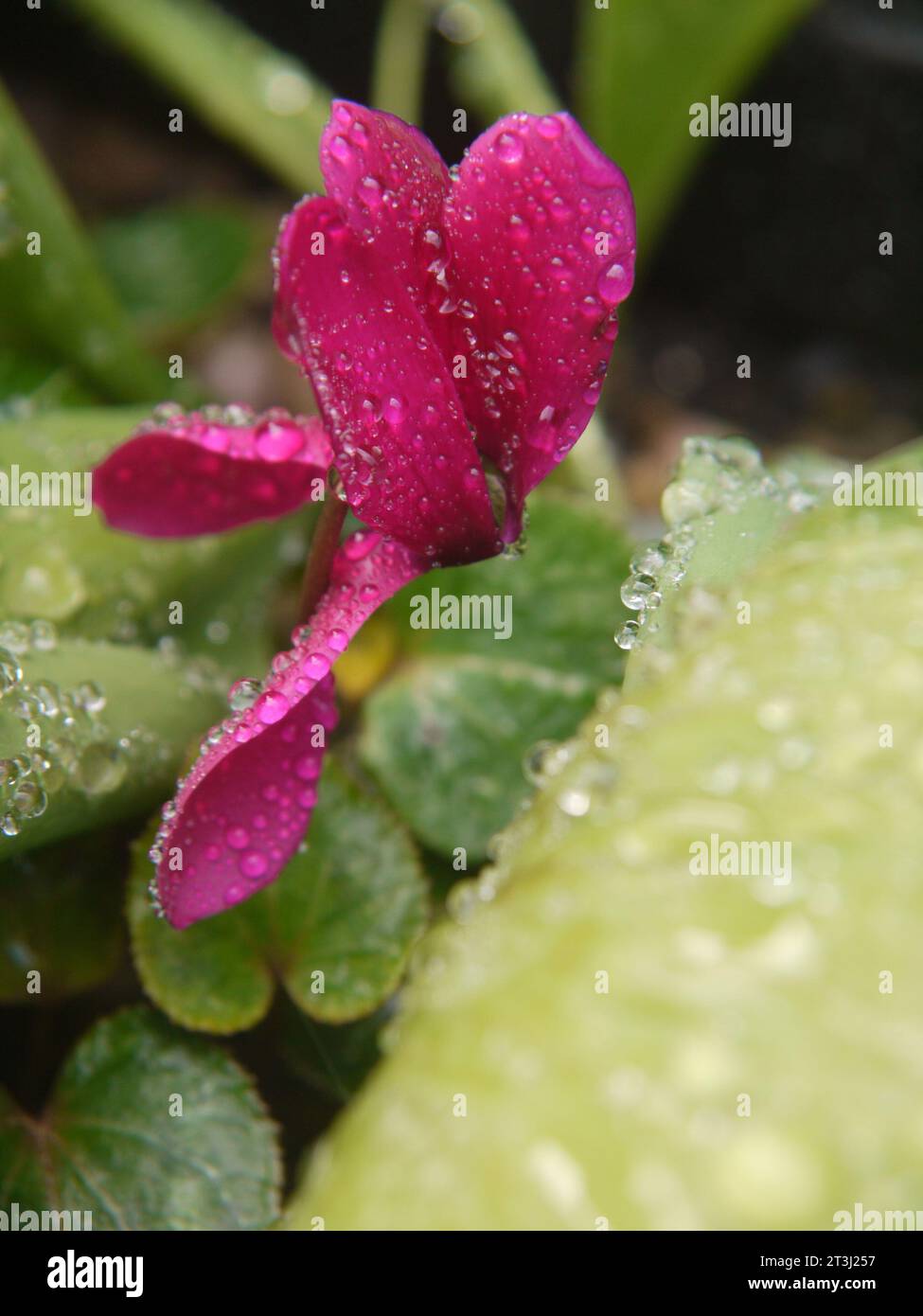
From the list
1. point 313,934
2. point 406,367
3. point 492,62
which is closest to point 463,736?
point 313,934

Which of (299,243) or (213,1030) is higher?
(299,243)

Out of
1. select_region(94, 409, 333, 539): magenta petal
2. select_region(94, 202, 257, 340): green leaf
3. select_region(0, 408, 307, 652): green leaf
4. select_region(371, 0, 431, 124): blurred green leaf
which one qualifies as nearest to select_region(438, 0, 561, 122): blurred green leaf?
select_region(371, 0, 431, 124): blurred green leaf

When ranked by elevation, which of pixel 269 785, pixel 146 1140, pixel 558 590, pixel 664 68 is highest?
pixel 664 68

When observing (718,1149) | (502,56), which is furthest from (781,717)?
(502,56)

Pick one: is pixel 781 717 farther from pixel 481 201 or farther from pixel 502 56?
pixel 502 56

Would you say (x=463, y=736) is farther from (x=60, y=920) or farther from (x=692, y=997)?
(x=692, y=997)

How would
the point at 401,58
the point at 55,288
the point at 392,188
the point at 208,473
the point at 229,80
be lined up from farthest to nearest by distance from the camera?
the point at 401,58 < the point at 229,80 < the point at 55,288 < the point at 208,473 < the point at 392,188
